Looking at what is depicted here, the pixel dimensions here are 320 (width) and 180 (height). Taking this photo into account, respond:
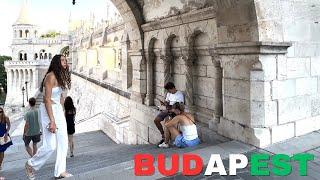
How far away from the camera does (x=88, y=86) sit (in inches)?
845

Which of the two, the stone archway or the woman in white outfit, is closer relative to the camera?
the woman in white outfit

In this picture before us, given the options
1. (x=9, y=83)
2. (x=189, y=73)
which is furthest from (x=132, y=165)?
(x=9, y=83)

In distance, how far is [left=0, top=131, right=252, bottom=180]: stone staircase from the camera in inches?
154

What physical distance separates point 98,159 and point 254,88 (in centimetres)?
322

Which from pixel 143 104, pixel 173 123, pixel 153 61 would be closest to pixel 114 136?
pixel 143 104

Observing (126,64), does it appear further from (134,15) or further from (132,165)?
(132,165)

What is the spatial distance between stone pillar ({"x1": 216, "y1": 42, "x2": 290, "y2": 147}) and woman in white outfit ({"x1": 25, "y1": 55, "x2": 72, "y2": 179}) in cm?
225

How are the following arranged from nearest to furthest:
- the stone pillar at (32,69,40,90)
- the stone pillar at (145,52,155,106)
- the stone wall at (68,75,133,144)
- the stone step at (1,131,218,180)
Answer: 1. the stone step at (1,131,218,180)
2. the stone pillar at (145,52,155,106)
3. the stone wall at (68,75,133,144)
4. the stone pillar at (32,69,40,90)

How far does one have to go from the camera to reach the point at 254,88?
15.2 ft

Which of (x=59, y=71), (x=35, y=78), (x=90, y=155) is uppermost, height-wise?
(x=59, y=71)

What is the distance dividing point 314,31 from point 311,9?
0.32 m

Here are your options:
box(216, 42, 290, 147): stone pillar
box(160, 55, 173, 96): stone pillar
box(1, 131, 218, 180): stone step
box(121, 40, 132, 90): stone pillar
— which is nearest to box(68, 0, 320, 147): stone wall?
box(216, 42, 290, 147): stone pillar

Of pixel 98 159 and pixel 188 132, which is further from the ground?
pixel 188 132

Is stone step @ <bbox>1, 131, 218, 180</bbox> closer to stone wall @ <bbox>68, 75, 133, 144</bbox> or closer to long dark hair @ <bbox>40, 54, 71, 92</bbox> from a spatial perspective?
stone wall @ <bbox>68, 75, 133, 144</bbox>
